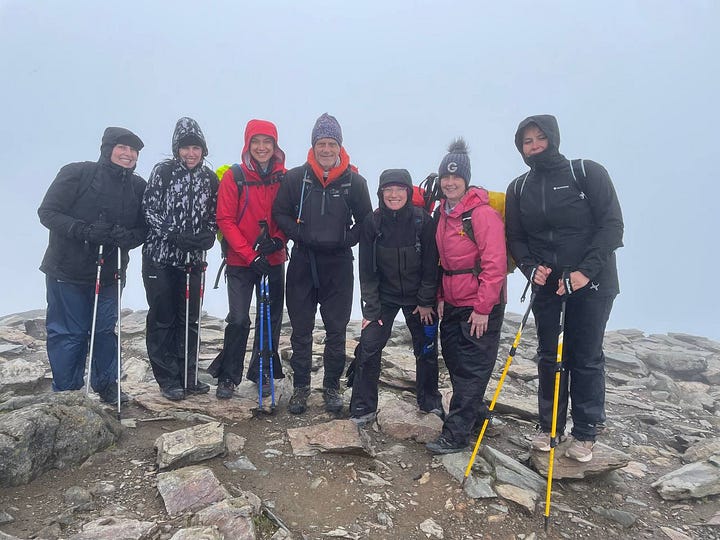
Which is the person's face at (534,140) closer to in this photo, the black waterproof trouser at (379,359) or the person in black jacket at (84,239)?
the black waterproof trouser at (379,359)

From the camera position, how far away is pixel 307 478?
221 inches

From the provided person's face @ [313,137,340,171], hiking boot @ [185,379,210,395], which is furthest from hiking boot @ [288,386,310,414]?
person's face @ [313,137,340,171]

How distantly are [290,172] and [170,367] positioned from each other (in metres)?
3.83

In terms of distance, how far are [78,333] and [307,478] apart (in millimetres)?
4351

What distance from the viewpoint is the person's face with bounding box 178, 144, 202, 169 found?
706cm

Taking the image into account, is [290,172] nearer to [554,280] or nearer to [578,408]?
[554,280]

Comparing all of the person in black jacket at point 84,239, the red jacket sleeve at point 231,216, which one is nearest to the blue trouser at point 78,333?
the person in black jacket at point 84,239

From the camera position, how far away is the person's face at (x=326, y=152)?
22.2 ft

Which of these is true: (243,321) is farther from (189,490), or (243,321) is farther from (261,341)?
(189,490)

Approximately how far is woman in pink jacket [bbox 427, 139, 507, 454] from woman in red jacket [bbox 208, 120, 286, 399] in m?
2.71

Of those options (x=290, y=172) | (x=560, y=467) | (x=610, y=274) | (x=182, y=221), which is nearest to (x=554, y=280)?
(x=610, y=274)

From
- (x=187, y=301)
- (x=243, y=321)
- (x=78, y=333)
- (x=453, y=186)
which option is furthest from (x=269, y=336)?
(x=453, y=186)

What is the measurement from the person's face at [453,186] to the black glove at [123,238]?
4830mm

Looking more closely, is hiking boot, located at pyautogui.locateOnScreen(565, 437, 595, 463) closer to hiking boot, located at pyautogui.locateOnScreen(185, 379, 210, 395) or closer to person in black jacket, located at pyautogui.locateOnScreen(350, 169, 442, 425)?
person in black jacket, located at pyautogui.locateOnScreen(350, 169, 442, 425)
